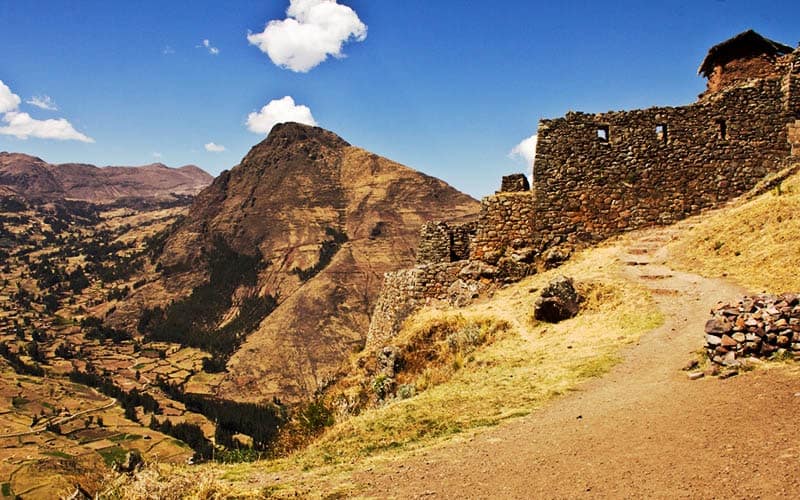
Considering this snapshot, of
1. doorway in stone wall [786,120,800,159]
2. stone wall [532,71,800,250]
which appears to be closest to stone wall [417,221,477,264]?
stone wall [532,71,800,250]

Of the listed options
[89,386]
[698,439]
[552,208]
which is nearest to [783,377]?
[698,439]

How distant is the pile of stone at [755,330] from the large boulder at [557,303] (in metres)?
5.85

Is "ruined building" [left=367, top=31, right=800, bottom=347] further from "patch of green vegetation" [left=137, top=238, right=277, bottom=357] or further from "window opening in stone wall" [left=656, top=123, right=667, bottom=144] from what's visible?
"patch of green vegetation" [left=137, top=238, right=277, bottom=357]

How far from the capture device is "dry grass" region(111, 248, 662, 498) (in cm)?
833

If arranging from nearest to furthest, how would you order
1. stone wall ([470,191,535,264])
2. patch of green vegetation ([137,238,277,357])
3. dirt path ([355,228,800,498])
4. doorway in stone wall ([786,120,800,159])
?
dirt path ([355,228,800,498]), doorway in stone wall ([786,120,800,159]), stone wall ([470,191,535,264]), patch of green vegetation ([137,238,277,357])

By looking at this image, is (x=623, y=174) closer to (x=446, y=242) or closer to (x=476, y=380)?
(x=446, y=242)

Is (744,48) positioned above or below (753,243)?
above

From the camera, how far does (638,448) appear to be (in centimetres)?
697

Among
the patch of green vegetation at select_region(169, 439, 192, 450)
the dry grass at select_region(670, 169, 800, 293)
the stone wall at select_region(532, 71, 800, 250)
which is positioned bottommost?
the patch of green vegetation at select_region(169, 439, 192, 450)

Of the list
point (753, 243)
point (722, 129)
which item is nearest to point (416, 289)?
point (753, 243)

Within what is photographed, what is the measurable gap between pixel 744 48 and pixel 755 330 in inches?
839

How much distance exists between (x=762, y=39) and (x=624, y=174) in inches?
417

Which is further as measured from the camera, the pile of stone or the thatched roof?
the thatched roof

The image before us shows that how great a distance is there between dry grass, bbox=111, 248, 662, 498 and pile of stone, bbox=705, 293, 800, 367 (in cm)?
249
